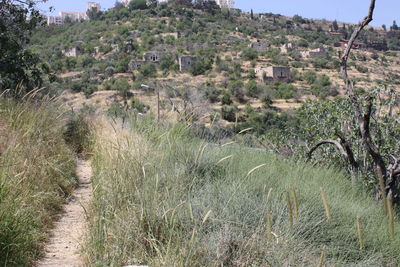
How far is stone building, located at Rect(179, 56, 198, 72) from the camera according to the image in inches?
2163

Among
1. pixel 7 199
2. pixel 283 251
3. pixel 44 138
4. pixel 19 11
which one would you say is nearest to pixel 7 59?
pixel 19 11

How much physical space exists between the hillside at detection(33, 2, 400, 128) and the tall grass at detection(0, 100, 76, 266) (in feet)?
87.9

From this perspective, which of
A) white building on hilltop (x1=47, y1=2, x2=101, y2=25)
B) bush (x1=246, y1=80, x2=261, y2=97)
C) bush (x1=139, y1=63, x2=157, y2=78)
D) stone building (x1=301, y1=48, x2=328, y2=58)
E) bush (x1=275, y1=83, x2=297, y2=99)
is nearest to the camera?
bush (x1=275, y1=83, x2=297, y2=99)

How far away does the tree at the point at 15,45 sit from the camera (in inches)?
344

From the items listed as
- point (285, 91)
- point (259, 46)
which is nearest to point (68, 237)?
point (285, 91)

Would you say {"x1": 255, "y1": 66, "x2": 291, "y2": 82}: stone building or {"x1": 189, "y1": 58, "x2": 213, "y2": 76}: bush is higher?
{"x1": 189, "y1": 58, "x2": 213, "y2": 76}: bush

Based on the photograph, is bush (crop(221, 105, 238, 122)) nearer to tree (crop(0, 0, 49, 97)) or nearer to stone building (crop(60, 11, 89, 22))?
tree (crop(0, 0, 49, 97))

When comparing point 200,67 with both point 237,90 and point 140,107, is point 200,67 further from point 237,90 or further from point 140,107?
point 140,107

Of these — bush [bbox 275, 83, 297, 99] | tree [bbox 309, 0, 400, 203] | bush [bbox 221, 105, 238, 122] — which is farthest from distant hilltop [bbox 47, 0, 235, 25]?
tree [bbox 309, 0, 400, 203]

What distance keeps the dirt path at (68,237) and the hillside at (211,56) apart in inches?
1107

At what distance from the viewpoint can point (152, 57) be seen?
5769 centimetres

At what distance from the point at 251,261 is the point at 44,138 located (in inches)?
166

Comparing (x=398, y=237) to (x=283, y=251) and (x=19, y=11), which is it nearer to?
(x=283, y=251)

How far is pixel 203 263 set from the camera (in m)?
2.90
